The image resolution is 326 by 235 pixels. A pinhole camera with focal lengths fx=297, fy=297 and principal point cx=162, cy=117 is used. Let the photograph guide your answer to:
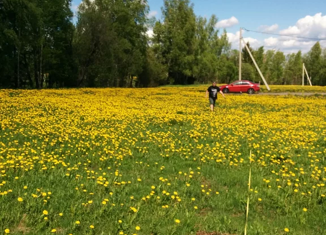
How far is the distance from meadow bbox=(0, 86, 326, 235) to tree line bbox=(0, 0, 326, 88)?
28.5 m

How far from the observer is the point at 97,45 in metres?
45.7

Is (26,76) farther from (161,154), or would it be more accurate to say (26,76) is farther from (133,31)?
(161,154)

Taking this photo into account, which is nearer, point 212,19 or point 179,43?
point 179,43

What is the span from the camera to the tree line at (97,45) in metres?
35.5

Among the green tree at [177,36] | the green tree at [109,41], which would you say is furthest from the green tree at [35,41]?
the green tree at [177,36]

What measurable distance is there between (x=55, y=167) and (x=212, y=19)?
91.0m

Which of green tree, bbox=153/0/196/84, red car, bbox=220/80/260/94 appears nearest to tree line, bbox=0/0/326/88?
green tree, bbox=153/0/196/84

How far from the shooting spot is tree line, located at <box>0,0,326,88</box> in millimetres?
35500

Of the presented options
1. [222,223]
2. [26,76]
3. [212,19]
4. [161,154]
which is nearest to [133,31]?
[26,76]

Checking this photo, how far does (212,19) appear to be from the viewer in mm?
90375

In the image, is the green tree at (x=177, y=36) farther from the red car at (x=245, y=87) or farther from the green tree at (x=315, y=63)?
the green tree at (x=315, y=63)

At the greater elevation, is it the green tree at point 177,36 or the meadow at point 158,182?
the green tree at point 177,36

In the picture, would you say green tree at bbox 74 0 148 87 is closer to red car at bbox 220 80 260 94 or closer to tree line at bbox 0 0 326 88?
tree line at bbox 0 0 326 88

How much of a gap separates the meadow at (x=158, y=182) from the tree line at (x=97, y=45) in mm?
28540
